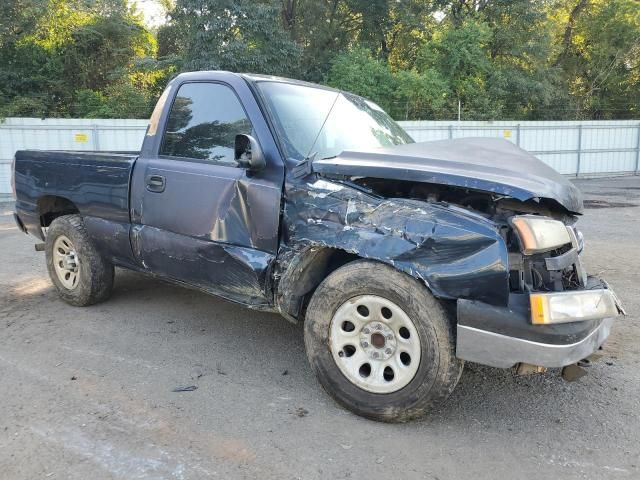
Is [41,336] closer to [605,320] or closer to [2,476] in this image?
[2,476]

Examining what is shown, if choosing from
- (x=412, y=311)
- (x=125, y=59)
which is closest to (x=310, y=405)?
(x=412, y=311)

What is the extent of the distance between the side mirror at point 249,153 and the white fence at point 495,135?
1161cm

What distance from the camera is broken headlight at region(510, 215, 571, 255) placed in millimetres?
2689

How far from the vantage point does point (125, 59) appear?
22.3 meters

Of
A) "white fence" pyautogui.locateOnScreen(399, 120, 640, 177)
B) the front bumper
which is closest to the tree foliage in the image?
"white fence" pyautogui.locateOnScreen(399, 120, 640, 177)

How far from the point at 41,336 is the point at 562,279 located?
154 inches

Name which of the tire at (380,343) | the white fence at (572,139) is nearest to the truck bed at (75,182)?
the tire at (380,343)

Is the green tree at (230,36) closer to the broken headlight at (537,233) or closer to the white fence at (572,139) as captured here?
the white fence at (572,139)

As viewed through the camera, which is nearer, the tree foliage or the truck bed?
the truck bed

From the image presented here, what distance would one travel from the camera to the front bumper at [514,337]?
264cm

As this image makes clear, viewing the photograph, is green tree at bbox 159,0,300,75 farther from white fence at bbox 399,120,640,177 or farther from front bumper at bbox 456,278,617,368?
front bumper at bbox 456,278,617,368

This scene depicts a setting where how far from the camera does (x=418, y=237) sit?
2.82m

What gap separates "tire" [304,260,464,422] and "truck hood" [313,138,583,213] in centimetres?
54

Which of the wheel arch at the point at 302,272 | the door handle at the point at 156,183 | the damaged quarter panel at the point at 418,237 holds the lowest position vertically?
the wheel arch at the point at 302,272
